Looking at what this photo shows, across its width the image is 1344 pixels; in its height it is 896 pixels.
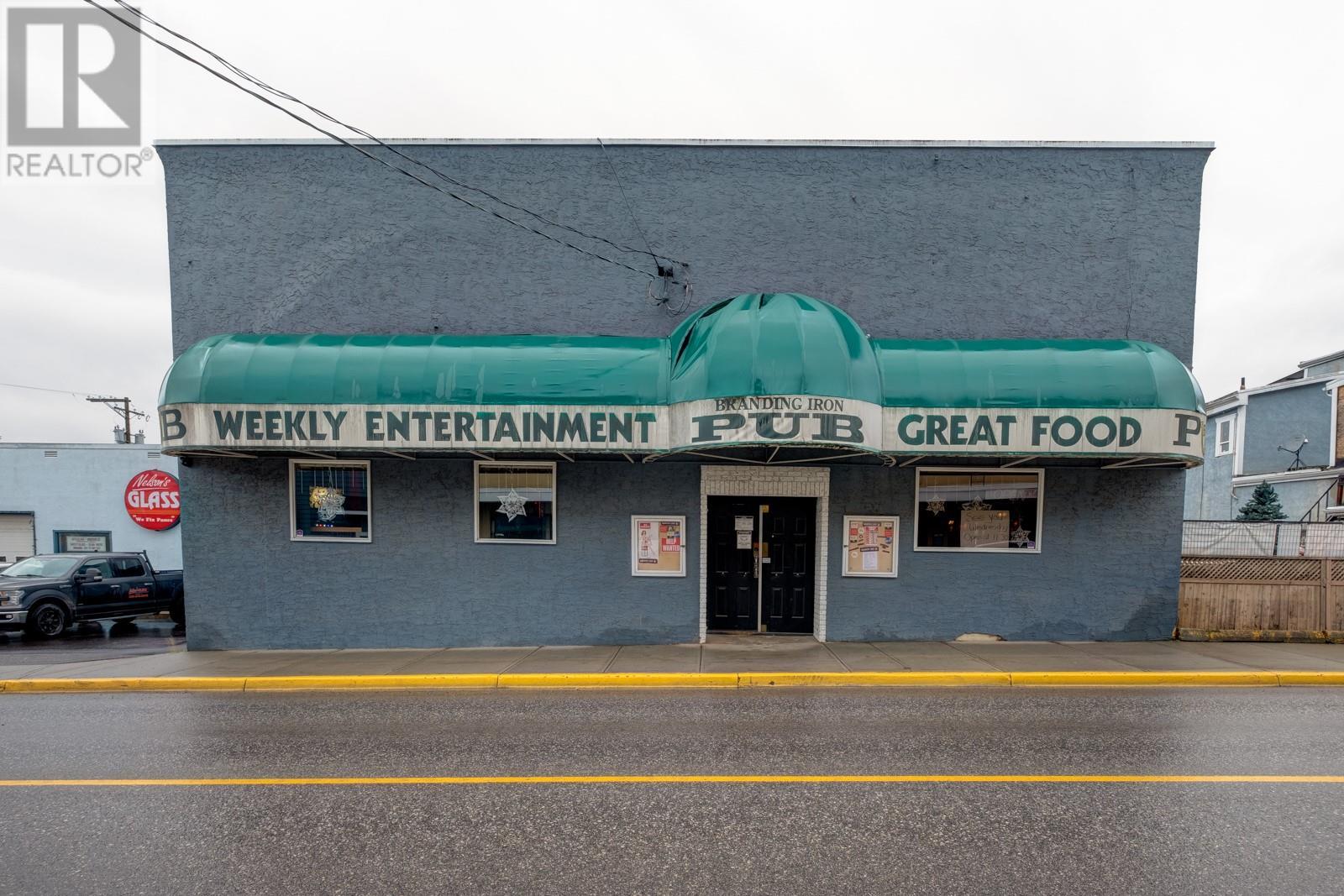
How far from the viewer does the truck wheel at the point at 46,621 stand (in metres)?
11.8


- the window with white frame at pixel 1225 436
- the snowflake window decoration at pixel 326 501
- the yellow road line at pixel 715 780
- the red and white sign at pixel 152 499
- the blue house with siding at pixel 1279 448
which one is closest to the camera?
the yellow road line at pixel 715 780

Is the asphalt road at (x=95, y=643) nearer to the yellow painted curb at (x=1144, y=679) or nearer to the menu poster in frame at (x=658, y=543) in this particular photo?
the menu poster in frame at (x=658, y=543)

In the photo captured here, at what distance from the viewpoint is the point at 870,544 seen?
30.9 ft

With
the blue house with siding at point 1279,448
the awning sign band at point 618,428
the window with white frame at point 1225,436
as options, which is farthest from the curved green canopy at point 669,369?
the window with white frame at point 1225,436

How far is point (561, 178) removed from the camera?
373 inches

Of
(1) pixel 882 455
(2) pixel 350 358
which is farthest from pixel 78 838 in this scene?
(1) pixel 882 455

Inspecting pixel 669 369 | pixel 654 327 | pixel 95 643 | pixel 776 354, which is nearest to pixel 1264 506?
pixel 776 354

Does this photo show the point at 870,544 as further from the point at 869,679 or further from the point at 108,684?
the point at 108,684

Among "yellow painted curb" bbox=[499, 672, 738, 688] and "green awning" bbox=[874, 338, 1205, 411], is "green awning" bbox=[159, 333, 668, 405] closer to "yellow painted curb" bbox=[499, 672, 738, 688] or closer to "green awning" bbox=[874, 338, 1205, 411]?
"green awning" bbox=[874, 338, 1205, 411]

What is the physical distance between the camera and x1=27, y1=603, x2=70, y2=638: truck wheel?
11758 millimetres

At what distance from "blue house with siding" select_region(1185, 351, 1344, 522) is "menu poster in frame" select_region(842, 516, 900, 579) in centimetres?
1951

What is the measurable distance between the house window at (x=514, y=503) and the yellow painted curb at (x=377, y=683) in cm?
235

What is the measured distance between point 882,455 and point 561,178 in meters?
6.62

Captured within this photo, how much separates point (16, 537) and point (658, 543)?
2248cm
